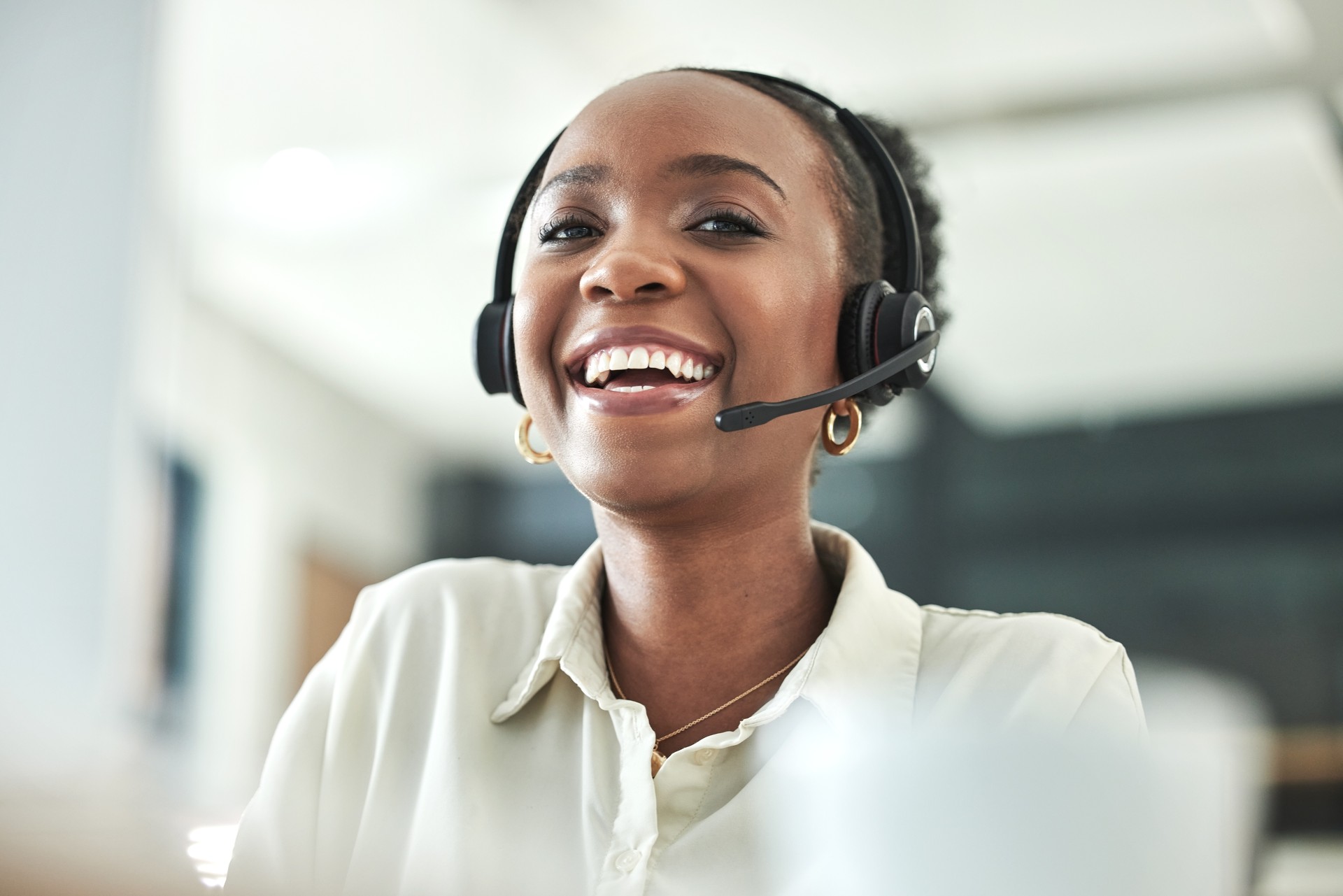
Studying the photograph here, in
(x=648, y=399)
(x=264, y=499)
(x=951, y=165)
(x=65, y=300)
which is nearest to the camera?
(x=648, y=399)

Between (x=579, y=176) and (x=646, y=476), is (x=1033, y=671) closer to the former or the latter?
(x=646, y=476)

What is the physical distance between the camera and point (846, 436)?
782 millimetres

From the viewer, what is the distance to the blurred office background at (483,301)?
3.85ft

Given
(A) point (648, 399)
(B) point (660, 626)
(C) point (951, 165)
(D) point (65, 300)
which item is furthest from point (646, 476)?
(C) point (951, 165)

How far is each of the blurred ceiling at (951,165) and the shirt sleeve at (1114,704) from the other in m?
1.28

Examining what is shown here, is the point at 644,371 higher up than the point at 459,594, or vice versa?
the point at 644,371

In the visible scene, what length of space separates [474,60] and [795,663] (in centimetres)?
226

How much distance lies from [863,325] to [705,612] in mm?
201

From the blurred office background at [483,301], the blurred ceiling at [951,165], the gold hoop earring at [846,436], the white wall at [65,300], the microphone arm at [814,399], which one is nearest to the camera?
the microphone arm at [814,399]

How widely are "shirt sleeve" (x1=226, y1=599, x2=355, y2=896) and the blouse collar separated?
12cm

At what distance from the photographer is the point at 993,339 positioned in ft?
13.1

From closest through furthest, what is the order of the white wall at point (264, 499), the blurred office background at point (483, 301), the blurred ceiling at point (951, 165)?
the blurred office background at point (483, 301) < the blurred ceiling at point (951, 165) < the white wall at point (264, 499)

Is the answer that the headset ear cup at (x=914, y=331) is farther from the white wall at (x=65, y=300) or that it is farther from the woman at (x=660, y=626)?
the white wall at (x=65, y=300)

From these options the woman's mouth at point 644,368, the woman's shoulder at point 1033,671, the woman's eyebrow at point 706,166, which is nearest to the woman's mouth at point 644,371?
the woman's mouth at point 644,368
